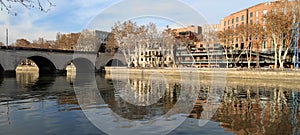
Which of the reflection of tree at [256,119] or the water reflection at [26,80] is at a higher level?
the water reflection at [26,80]

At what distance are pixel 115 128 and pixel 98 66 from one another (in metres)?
73.0

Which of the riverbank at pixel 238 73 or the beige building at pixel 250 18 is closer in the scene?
the riverbank at pixel 238 73

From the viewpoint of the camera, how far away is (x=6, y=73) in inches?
2120

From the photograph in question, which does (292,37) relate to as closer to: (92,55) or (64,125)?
(64,125)

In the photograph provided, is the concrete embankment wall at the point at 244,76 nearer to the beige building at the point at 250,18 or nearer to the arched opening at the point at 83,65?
the beige building at the point at 250,18

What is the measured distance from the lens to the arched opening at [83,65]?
8038 cm

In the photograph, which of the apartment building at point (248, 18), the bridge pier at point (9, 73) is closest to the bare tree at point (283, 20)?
the apartment building at point (248, 18)

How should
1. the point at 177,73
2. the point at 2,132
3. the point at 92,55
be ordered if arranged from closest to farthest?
the point at 2,132 → the point at 177,73 → the point at 92,55

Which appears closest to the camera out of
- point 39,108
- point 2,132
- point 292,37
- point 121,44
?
point 2,132

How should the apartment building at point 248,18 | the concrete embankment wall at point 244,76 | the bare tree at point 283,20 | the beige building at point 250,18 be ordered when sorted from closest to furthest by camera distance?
the concrete embankment wall at point 244,76 → the bare tree at point 283,20 → the beige building at point 250,18 → the apartment building at point 248,18

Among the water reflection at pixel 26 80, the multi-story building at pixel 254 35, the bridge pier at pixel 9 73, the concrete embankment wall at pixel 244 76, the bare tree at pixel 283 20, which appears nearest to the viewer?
the water reflection at pixel 26 80

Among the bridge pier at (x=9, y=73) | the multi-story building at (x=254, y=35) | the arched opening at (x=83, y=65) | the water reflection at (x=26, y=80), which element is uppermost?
the multi-story building at (x=254, y=35)

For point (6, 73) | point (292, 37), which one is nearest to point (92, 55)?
point (6, 73)

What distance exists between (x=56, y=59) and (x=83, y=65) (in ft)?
67.2
